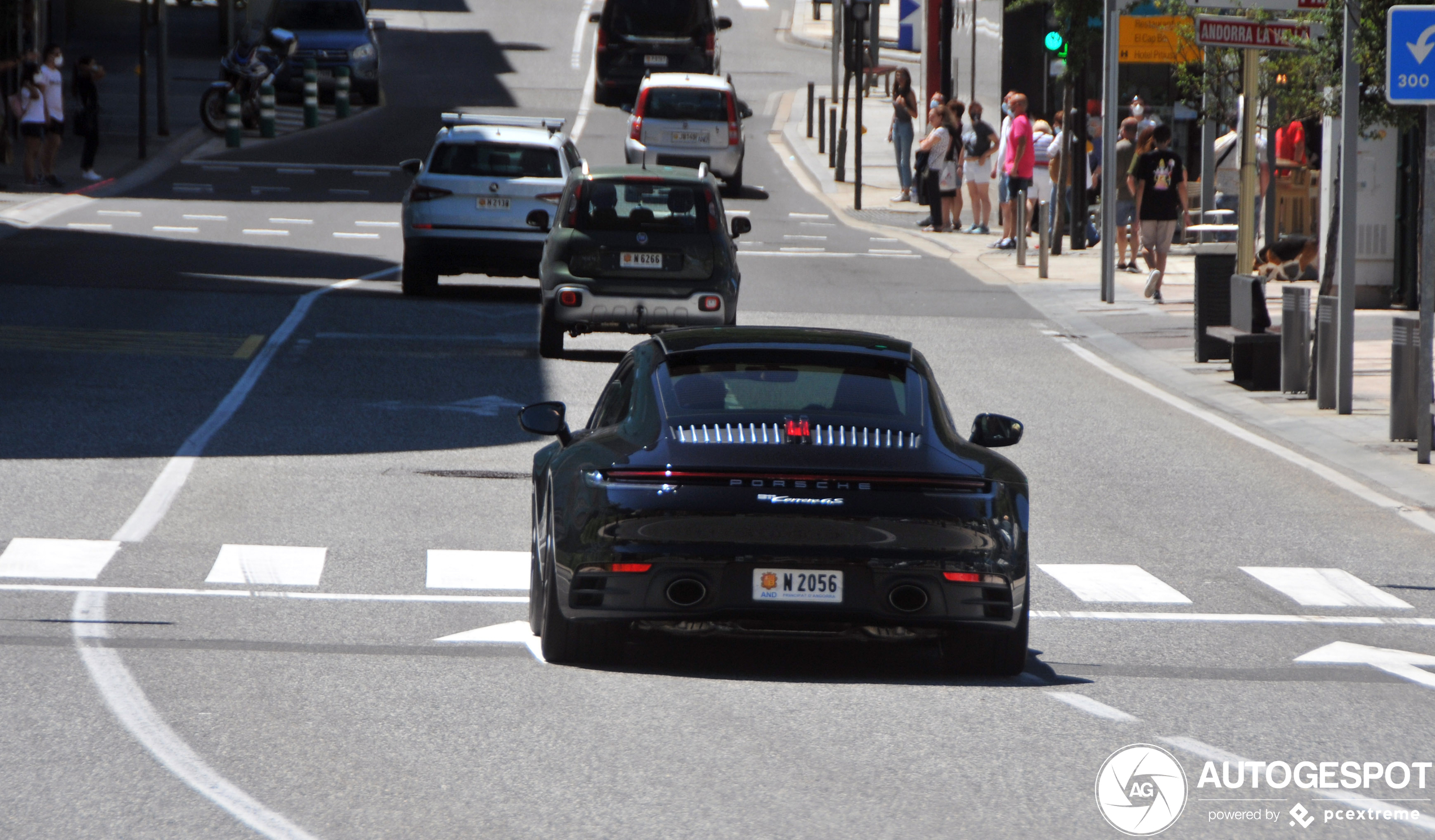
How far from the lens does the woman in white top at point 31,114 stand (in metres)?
32.0

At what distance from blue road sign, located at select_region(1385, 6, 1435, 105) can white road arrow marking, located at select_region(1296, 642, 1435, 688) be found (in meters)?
5.91

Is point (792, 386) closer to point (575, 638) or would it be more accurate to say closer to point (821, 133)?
point (575, 638)

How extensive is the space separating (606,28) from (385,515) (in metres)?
38.7

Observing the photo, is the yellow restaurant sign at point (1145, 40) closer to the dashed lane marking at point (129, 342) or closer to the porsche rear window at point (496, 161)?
the porsche rear window at point (496, 161)

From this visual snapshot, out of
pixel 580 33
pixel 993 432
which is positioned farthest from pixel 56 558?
pixel 580 33

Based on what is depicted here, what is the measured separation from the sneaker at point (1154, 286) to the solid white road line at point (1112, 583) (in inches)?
572

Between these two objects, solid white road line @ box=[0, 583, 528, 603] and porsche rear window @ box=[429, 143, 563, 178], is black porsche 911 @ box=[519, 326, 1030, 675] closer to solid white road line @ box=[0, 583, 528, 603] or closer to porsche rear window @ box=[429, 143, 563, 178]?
solid white road line @ box=[0, 583, 528, 603]

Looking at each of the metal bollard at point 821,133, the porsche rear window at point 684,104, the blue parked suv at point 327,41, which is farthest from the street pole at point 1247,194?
Result: the blue parked suv at point 327,41

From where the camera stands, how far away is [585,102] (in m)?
53.1

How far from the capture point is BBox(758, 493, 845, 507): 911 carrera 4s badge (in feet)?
25.7

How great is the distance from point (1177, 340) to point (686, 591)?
1531cm

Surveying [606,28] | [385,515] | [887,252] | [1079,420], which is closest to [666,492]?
Result: [385,515]

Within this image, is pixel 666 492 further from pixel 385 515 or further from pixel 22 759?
pixel 385 515

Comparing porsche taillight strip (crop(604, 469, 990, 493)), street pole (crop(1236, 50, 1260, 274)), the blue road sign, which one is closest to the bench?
street pole (crop(1236, 50, 1260, 274))
